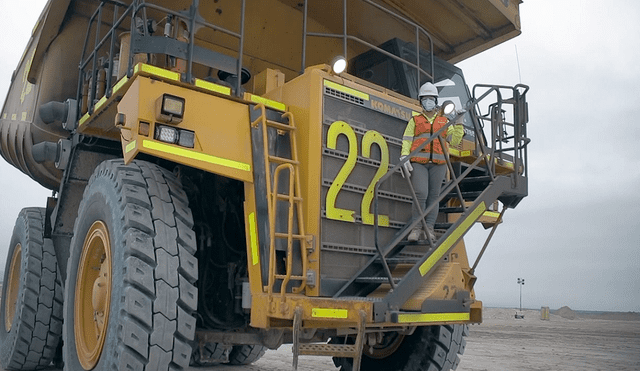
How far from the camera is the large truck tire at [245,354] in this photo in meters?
7.41

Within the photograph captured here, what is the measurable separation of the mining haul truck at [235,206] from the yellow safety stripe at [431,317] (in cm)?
2

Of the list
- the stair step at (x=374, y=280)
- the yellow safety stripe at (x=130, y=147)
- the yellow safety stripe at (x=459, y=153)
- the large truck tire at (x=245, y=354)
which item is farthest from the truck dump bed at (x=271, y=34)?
the large truck tire at (x=245, y=354)

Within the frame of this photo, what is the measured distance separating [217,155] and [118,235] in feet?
2.81

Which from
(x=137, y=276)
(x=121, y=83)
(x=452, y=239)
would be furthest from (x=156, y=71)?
(x=452, y=239)

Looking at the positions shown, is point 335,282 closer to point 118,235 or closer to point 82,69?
point 118,235

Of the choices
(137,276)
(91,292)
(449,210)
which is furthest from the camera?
(449,210)

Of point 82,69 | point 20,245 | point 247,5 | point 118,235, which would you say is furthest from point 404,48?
point 20,245

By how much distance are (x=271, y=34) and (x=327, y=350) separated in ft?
12.2

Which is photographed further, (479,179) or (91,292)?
(479,179)

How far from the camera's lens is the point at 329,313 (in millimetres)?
3541

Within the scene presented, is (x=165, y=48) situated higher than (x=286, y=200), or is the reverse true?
(x=165, y=48)

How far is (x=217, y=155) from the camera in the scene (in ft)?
12.7

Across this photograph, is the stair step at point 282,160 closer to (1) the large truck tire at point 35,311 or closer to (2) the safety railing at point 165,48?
(2) the safety railing at point 165,48

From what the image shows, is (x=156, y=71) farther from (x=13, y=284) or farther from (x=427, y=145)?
(x=13, y=284)
